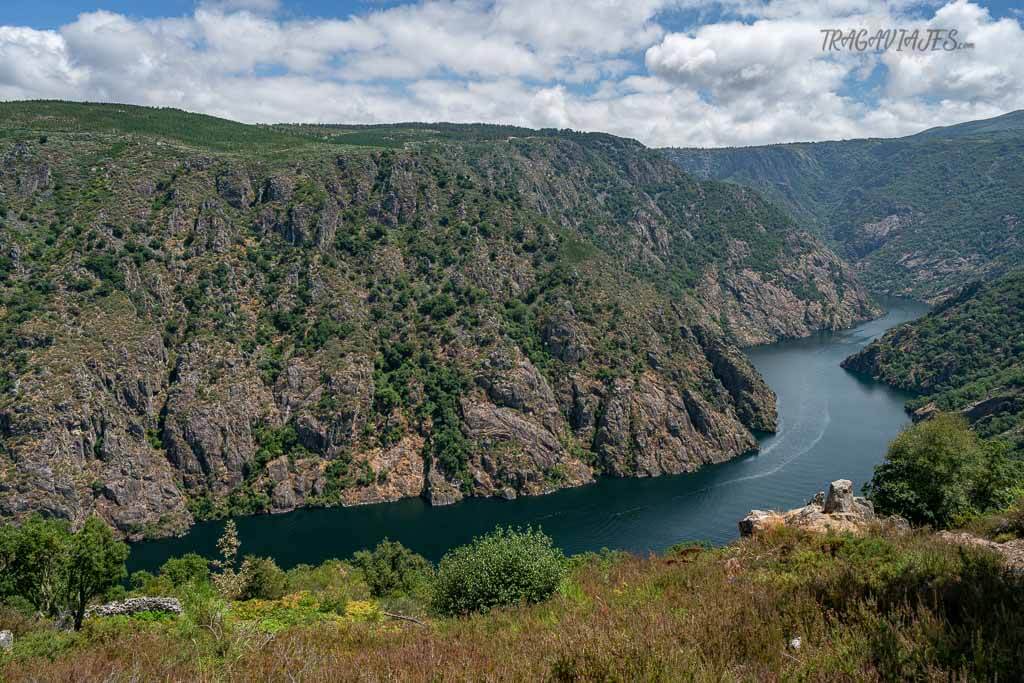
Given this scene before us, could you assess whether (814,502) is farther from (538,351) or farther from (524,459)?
(538,351)

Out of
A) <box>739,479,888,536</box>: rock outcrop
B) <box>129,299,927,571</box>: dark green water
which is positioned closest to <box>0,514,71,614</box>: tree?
<box>739,479,888,536</box>: rock outcrop

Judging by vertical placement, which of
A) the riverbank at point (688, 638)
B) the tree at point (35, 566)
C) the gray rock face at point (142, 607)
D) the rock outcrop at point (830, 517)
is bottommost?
the tree at point (35, 566)

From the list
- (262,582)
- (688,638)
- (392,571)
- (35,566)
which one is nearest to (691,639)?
(688,638)

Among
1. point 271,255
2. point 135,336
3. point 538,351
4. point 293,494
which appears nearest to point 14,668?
point 293,494

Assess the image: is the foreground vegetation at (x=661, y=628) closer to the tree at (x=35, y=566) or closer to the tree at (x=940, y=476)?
the tree at (x=35, y=566)

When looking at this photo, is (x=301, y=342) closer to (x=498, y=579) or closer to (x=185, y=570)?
(x=185, y=570)

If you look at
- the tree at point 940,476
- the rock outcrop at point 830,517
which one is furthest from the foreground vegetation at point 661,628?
the tree at point 940,476
